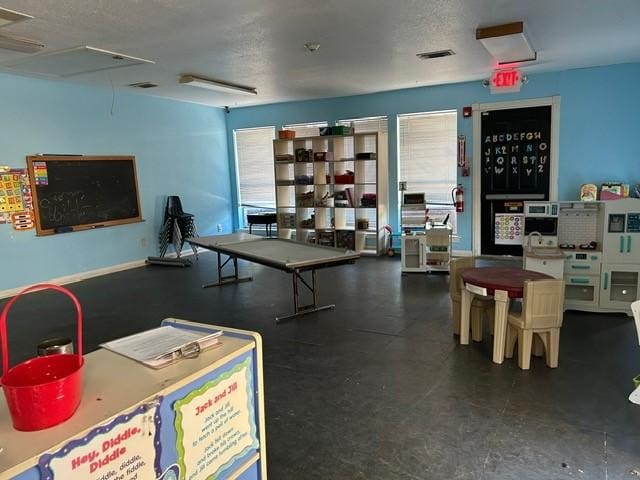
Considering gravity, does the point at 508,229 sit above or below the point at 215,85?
below

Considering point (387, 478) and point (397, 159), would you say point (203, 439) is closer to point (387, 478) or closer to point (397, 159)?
point (387, 478)

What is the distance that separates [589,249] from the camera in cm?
446

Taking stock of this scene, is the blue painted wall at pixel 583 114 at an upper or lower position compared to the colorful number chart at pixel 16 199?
upper

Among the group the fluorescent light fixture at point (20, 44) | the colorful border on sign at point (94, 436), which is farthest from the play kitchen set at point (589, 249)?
the fluorescent light fixture at point (20, 44)

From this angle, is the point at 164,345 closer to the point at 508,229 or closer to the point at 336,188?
the point at 508,229

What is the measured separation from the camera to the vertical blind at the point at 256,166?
912cm

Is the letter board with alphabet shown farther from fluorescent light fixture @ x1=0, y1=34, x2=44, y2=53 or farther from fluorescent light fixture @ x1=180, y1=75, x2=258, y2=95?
fluorescent light fixture @ x1=0, y1=34, x2=44, y2=53

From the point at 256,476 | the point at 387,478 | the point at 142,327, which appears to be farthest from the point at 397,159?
the point at 256,476

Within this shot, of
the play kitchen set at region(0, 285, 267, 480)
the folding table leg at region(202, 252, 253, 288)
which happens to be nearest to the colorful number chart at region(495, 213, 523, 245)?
Result: the folding table leg at region(202, 252, 253, 288)

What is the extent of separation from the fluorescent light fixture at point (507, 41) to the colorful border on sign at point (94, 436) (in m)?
4.36

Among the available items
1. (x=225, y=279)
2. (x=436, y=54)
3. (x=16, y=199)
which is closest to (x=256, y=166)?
(x=225, y=279)

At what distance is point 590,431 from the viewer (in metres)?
2.51

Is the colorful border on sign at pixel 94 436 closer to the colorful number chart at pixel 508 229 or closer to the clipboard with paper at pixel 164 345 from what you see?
the clipboard with paper at pixel 164 345

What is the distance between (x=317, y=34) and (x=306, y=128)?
171 inches
